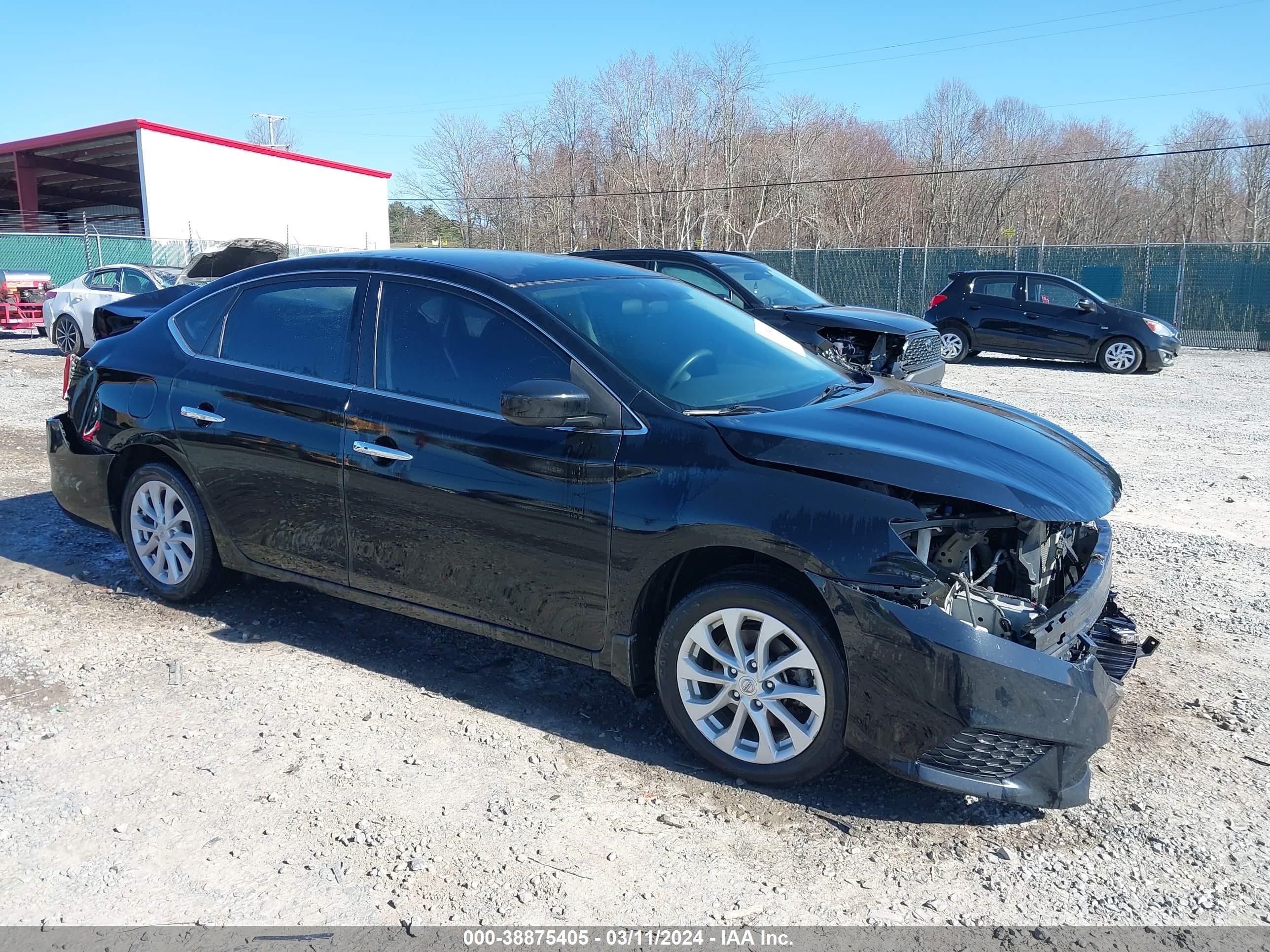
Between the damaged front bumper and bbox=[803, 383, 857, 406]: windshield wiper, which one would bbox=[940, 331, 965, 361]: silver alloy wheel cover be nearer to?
bbox=[803, 383, 857, 406]: windshield wiper

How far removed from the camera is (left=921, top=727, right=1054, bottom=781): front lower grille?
9.75 ft

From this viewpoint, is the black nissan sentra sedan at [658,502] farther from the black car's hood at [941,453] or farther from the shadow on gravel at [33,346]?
the shadow on gravel at [33,346]

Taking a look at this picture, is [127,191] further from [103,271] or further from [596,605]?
[596,605]

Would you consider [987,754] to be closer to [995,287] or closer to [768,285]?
[768,285]

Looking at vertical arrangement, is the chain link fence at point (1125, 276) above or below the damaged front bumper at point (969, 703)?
above

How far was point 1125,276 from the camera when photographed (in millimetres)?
22188

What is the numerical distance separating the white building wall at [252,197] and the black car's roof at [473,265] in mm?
30614

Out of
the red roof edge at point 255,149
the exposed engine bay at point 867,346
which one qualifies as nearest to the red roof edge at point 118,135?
the red roof edge at point 255,149

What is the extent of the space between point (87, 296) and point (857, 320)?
45.8ft

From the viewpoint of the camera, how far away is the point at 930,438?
346 centimetres

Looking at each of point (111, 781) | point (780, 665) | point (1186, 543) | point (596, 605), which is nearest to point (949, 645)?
point (780, 665)

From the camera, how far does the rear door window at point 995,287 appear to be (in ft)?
55.5

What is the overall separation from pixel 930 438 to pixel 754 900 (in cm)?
168

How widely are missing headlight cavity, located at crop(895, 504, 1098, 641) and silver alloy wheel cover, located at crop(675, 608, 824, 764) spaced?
1.62 ft
